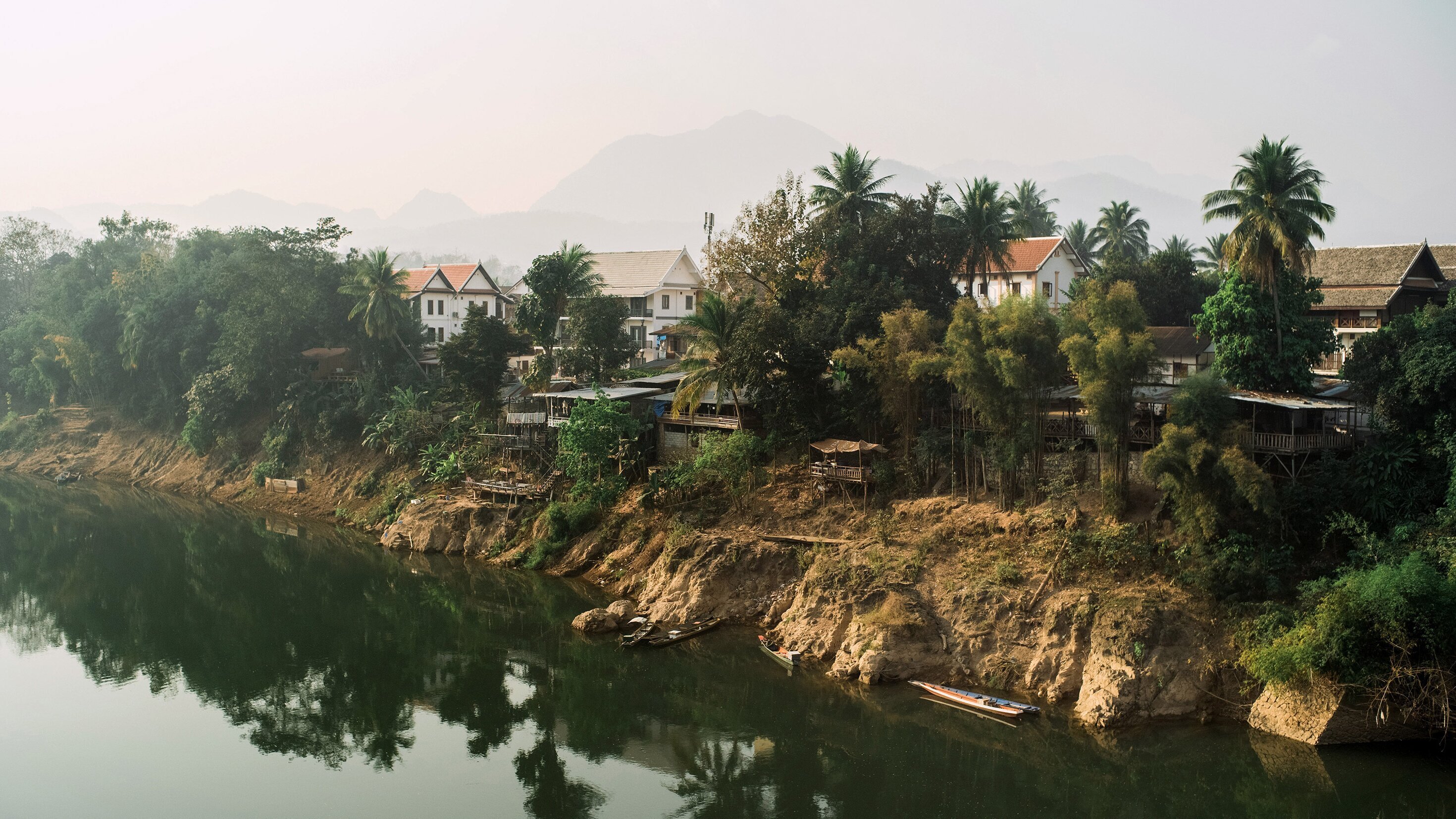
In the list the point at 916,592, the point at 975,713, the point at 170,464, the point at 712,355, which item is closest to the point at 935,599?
the point at 916,592

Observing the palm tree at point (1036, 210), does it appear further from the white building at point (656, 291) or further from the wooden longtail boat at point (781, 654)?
the wooden longtail boat at point (781, 654)

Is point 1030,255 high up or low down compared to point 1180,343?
up

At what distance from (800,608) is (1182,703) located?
9990 millimetres

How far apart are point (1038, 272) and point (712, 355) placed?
19078 millimetres

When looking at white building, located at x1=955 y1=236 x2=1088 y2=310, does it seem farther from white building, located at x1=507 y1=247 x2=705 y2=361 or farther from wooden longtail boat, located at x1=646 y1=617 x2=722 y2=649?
wooden longtail boat, located at x1=646 y1=617 x2=722 y2=649

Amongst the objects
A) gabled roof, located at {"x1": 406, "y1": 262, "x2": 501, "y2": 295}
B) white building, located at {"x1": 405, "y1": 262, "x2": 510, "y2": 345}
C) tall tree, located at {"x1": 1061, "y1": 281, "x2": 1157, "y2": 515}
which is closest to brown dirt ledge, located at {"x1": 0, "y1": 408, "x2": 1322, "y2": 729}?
tall tree, located at {"x1": 1061, "y1": 281, "x2": 1157, "y2": 515}

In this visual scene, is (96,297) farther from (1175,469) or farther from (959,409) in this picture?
(1175,469)

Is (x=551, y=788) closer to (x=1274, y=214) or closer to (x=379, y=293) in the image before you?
(x=1274, y=214)

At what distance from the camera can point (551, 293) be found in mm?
46406

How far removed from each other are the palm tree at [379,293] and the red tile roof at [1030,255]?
29043 mm

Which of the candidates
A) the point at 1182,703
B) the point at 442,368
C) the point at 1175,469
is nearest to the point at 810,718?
the point at 1182,703

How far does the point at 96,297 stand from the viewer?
6191 cm

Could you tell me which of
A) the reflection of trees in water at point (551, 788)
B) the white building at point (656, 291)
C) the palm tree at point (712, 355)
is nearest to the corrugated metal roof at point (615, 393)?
the palm tree at point (712, 355)

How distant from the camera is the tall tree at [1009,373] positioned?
28312 millimetres
